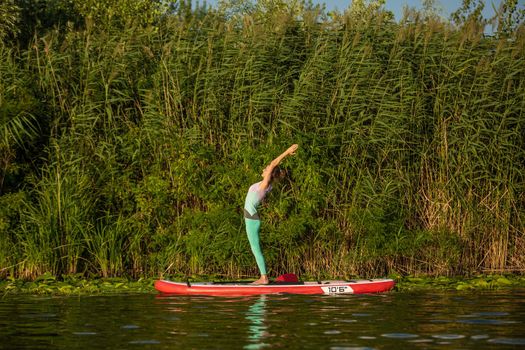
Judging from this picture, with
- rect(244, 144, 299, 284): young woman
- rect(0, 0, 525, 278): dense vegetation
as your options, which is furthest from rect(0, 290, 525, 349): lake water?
rect(0, 0, 525, 278): dense vegetation

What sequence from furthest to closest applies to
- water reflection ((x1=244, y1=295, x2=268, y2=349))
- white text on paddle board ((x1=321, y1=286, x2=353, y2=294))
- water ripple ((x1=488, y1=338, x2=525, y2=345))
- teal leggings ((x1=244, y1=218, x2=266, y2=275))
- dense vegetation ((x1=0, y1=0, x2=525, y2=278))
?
dense vegetation ((x1=0, y1=0, x2=525, y2=278)), teal leggings ((x1=244, y1=218, x2=266, y2=275)), white text on paddle board ((x1=321, y1=286, x2=353, y2=294)), water reflection ((x1=244, y1=295, x2=268, y2=349)), water ripple ((x1=488, y1=338, x2=525, y2=345))

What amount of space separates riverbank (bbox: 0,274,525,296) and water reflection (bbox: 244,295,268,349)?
82.7 inches

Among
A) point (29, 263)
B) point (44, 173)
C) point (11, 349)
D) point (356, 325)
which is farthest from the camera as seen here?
point (44, 173)

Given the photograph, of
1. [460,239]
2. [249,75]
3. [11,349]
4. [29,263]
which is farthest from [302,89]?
[11,349]

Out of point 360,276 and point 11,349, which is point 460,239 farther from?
point 11,349

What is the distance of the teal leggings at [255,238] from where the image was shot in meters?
14.1

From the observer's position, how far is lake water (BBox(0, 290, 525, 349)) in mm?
8703

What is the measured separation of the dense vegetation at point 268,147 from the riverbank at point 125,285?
637mm

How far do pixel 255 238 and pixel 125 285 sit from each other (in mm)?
1907

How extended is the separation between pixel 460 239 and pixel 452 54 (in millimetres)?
3156

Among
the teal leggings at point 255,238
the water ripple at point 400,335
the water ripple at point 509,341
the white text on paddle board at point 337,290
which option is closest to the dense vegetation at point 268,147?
the teal leggings at point 255,238

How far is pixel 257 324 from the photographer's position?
10094 millimetres

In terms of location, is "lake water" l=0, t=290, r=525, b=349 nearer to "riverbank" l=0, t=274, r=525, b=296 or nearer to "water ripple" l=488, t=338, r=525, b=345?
"water ripple" l=488, t=338, r=525, b=345

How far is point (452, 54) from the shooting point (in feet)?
55.2
